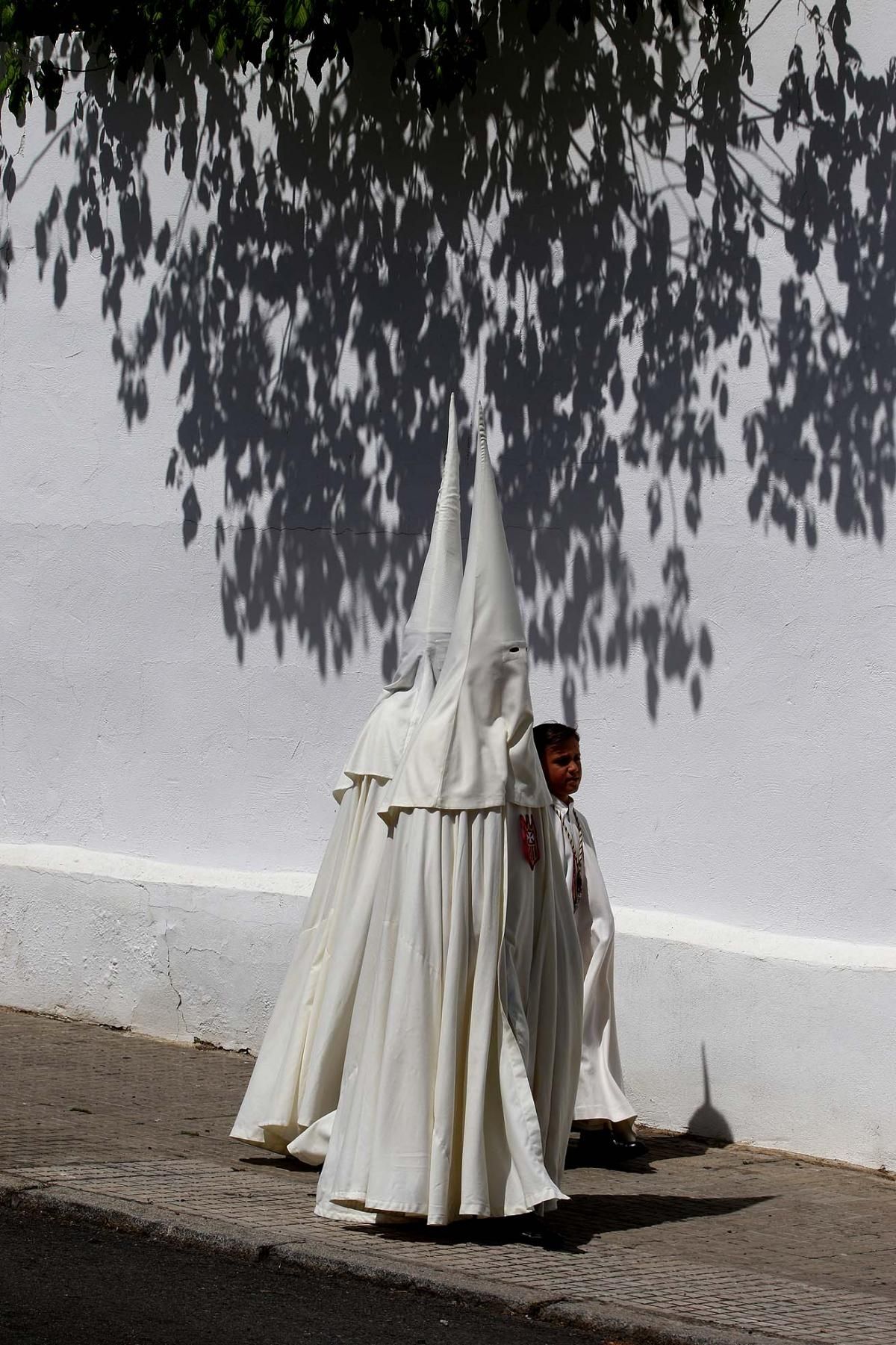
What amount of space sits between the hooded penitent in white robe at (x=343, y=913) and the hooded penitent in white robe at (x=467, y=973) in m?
0.65

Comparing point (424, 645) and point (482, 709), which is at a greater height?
point (424, 645)

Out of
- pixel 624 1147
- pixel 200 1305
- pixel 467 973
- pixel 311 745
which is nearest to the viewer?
pixel 200 1305

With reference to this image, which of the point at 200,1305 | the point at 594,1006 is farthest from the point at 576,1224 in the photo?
the point at 200,1305

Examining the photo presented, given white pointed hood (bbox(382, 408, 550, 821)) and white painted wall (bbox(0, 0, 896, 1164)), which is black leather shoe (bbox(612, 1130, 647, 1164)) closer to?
white painted wall (bbox(0, 0, 896, 1164))

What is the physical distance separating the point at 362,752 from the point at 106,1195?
6.33 feet

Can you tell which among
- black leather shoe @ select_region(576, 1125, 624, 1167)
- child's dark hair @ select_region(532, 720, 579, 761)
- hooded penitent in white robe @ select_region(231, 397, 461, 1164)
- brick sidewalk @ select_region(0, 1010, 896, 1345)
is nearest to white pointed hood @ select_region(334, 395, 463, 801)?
hooded penitent in white robe @ select_region(231, 397, 461, 1164)

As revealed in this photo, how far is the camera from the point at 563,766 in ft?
25.8

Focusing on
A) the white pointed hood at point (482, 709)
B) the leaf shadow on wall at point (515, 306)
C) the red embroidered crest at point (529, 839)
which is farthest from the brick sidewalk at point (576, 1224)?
the leaf shadow on wall at point (515, 306)

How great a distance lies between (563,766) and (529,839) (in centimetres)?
111

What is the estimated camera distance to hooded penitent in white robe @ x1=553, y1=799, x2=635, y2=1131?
8.09 meters

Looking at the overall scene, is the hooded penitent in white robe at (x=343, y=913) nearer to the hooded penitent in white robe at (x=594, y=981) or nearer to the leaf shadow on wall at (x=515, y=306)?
the hooded penitent in white robe at (x=594, y=981)

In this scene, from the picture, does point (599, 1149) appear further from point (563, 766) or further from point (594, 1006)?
point (563, 766)

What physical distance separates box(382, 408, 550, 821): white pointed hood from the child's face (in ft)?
3.41

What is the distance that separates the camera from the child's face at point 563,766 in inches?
309
